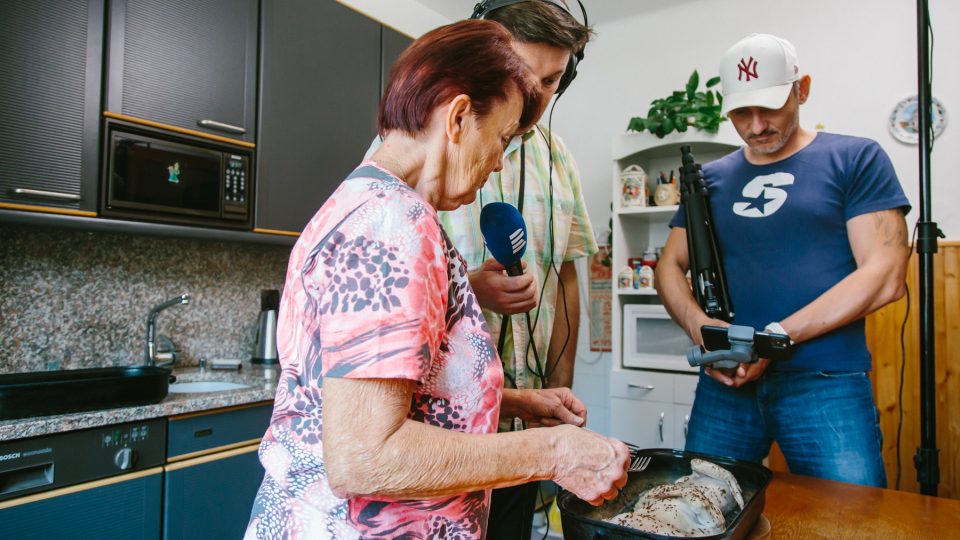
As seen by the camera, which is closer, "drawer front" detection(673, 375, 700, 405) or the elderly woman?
the elderly woman

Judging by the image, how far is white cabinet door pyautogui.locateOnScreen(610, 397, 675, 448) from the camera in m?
2.98

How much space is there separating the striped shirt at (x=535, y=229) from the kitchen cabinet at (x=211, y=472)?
1.08 m

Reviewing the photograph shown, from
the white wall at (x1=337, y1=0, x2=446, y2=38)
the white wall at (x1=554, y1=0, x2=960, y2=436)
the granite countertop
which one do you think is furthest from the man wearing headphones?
the white wall at (x1=337, y1=0, x2=446, y2=38)

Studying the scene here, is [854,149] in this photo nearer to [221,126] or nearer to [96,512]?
[221,126]

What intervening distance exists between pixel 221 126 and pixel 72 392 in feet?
3.42

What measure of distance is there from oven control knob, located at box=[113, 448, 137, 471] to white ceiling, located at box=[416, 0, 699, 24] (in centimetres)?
296

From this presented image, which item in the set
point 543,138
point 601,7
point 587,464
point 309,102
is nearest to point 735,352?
point 543,138

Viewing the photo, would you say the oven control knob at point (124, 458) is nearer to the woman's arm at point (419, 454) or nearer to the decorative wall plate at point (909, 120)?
the woman's arm at point (419, 454)

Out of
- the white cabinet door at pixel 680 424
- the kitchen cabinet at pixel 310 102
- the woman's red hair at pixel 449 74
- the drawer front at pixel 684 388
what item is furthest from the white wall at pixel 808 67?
the woman's red hair at pixel 449 74

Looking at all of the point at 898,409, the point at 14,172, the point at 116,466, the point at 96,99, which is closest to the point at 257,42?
the point at 96,99

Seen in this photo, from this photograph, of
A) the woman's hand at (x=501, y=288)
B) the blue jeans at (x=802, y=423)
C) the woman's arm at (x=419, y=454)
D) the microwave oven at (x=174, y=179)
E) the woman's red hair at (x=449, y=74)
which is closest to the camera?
the woman's arm at (x=419, y=454)

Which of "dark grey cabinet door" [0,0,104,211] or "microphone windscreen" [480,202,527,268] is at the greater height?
"dark grey cabinet door" [0,0,104,211]

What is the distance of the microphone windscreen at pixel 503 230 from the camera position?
1036 millimetres

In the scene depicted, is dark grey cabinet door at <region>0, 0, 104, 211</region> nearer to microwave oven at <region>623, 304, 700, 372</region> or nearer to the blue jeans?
the blue jeans
